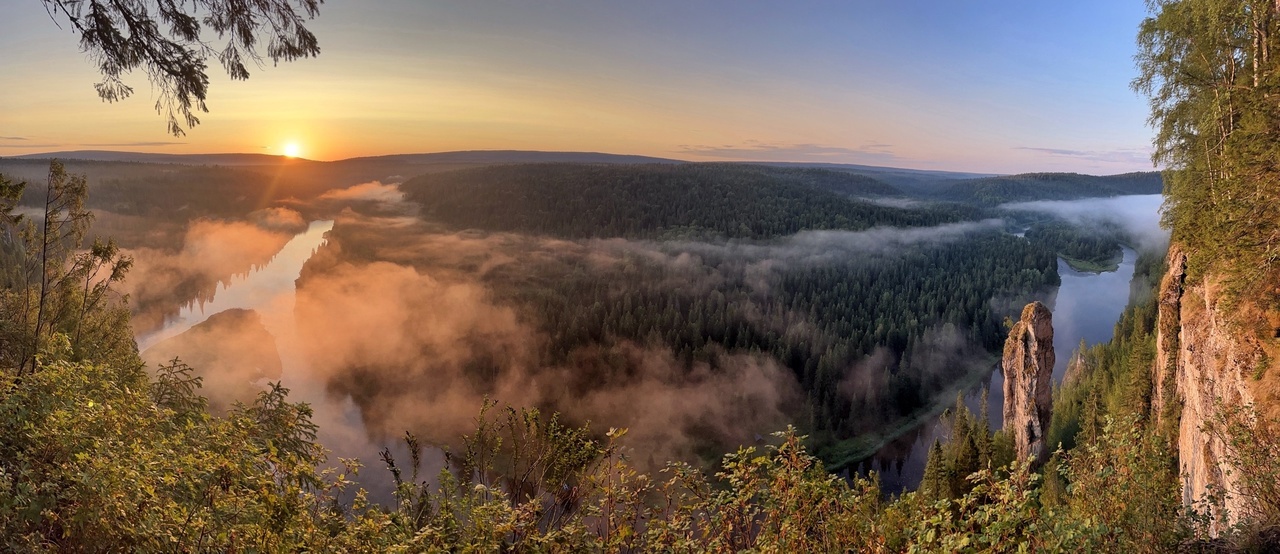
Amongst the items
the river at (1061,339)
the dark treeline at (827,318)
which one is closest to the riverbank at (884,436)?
the river at (1061,339)

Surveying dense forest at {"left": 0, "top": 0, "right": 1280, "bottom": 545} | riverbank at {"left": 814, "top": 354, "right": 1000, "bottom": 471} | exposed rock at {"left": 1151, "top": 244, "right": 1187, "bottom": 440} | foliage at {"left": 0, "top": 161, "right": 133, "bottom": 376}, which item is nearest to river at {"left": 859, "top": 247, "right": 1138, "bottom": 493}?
riverbank at {"left": 814, "top": 354, "right": 1000, "bottom": 471}

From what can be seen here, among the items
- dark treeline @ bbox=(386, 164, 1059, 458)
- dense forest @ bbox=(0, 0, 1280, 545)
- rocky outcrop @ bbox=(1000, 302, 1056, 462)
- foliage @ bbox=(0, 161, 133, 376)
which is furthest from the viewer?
dark treeline @ bbox=(386, 164, 1059, 458)

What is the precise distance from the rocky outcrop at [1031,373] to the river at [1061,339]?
8.95 m

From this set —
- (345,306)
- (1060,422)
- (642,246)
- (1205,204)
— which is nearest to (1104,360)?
(1060,422)

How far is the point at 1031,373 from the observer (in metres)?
32.4

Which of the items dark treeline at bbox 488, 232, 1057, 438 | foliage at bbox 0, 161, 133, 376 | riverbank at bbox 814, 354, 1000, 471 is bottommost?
riverbank at bbox 814, 354, 1000, 471

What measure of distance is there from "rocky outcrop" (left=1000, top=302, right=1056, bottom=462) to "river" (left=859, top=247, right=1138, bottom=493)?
8.95 metres

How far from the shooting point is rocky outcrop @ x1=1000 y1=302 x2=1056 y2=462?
3119 centimetres

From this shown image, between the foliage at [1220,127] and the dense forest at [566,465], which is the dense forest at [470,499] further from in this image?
the foliage at [1220,127]

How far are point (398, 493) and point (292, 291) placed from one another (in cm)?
22288

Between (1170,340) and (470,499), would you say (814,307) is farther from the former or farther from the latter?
(470,499)

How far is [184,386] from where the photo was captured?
1413 centimetres

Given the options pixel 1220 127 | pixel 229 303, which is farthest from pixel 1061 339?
pixel 229 303

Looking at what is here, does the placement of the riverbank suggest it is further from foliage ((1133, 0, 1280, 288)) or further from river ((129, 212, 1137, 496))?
foliage ((1133, 0, 1280, 288))
